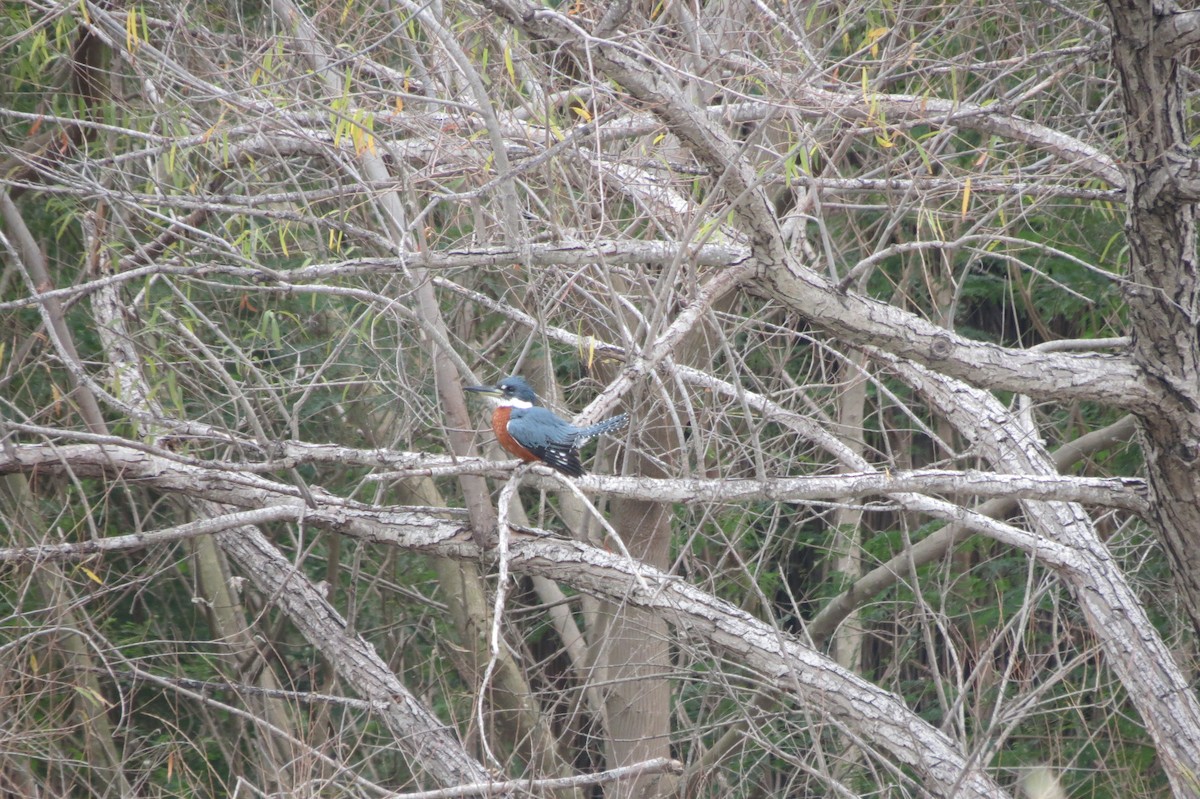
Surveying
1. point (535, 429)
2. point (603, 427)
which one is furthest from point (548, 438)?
point (603, 427)

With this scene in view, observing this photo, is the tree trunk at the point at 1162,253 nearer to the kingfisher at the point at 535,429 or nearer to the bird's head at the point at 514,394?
the kingfisher at the point at 535,429

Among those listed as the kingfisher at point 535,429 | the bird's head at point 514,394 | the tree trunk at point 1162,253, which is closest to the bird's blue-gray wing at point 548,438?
the kingfisher at point 535,429

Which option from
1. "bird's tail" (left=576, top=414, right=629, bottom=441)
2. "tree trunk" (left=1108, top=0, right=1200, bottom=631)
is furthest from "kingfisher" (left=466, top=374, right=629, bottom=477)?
"tree trunk" (left=1108, top=0, right=1200, bottom=631)

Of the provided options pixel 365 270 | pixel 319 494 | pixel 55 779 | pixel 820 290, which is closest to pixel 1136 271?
pixel 820 290

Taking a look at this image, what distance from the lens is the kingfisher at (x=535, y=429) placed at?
4.51 metres

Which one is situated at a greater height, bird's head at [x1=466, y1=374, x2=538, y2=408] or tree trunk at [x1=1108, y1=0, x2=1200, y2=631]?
tree trunk at [x1=1108, y1=0, x2=1200, y2=631]

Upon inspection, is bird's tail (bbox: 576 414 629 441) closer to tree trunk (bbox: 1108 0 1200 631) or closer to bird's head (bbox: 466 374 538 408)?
bird's head (bbox: 466 374 538 408)

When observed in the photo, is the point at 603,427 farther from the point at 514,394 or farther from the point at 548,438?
the point at 514,394

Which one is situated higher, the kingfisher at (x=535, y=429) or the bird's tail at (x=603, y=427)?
the bird's tail at (x=603, y=427)

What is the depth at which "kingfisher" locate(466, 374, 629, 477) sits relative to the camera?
4512 mm

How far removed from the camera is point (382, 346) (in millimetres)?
6098

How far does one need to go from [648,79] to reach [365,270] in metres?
1.18

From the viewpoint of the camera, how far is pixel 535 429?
4.76m

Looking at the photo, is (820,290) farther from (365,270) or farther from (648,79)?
(365,270)
